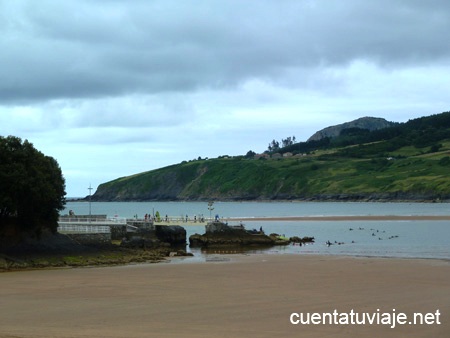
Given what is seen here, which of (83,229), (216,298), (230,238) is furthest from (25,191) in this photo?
(230,238)

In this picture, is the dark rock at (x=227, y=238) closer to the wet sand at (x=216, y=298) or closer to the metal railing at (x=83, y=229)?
the metal railing at (x=83, y=229)

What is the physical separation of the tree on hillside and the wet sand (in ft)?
22.4

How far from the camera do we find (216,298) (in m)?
29.1

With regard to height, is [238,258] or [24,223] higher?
[24,223]

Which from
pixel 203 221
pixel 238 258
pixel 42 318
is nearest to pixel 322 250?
pixel 238 258

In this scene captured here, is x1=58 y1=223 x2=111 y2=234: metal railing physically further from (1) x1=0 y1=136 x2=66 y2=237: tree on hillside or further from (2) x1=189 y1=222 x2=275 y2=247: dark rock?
(2) x1=189 y1=222 x2=275 y2=247: dark rock

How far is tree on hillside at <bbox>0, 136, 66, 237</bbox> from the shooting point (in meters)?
47.7

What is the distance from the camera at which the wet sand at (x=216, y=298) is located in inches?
867

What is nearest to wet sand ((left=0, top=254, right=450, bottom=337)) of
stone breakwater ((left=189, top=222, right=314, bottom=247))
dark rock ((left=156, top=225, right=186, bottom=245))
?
stone breakwater ((left=189, top=222, right=314, bottom=247))

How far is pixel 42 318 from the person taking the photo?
24266 millimetres

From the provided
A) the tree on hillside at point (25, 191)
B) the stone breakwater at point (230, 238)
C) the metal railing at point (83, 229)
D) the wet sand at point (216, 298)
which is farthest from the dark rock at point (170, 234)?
the wet sand at point (216, 298)

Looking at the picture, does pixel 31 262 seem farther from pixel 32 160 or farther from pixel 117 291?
pixel 117 291

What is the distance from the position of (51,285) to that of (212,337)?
16.5m

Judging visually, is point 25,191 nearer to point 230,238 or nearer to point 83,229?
point 83,229
